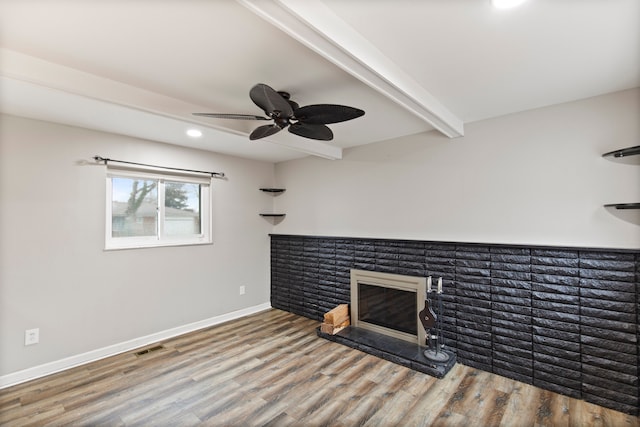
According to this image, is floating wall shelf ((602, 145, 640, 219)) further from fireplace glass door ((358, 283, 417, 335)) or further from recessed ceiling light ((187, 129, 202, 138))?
recessed ceiling light ((187, 129, 202, 138))

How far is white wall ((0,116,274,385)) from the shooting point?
8.18 feet

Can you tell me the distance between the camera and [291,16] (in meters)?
1.24

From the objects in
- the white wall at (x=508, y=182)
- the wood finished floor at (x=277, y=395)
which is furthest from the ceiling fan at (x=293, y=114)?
the wood finished floor at (x=277, y=395)

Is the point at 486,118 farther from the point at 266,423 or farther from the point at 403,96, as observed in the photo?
the point at 266,423

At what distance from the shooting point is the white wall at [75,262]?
8.18 feet

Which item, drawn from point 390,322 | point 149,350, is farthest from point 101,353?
point 390,322

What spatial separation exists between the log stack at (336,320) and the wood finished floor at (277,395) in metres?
0.35

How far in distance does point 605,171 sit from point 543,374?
5.50ft

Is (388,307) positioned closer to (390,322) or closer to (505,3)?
(390,322)

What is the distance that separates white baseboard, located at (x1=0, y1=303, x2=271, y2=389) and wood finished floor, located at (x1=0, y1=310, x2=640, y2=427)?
82 mm

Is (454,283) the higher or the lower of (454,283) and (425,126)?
the lower

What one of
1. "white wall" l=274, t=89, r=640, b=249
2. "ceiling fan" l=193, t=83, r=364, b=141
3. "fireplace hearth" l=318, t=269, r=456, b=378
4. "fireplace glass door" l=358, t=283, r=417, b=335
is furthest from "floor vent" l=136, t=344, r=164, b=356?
"ceiling fan" l=193, t=83, r=364, b=141

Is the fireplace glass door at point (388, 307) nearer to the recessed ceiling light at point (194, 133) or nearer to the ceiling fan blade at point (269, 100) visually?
the ceiling fan blade at point (269, 100)

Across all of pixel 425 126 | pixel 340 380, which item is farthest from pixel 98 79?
pixel 340 380
